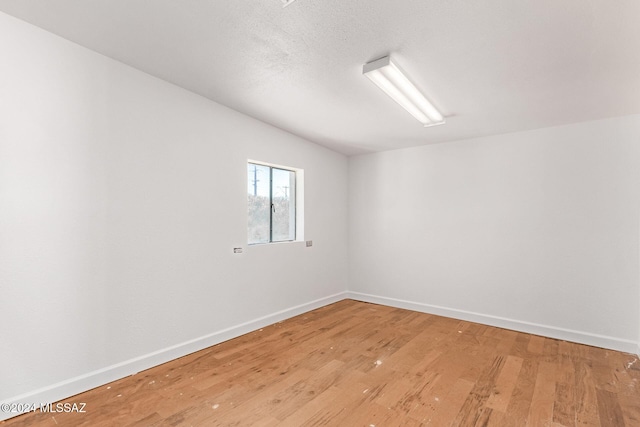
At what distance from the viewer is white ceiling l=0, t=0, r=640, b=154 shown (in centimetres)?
175

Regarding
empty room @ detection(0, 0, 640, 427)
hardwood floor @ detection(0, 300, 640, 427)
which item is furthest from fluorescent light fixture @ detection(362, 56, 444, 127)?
hardwood floor @ detection(0, 300, 640, 427)

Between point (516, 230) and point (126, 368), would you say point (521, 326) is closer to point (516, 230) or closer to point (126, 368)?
point (516, 230)

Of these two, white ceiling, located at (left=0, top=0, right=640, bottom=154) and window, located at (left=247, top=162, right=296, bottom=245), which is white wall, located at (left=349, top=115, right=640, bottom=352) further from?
window, located at (left=247, top=162, right=296, bottom=245)

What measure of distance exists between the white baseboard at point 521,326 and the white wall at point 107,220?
7.29 feet

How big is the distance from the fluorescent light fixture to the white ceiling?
6 cm

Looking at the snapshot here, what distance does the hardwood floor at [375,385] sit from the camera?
1972 mm

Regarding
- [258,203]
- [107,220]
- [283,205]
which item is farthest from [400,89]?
[107,220]

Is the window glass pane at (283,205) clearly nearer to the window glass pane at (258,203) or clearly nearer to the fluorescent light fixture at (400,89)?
the window glass pane at (258,203)

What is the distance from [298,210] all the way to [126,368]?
2718mm

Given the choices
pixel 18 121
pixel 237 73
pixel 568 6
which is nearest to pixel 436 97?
pixel 568 6

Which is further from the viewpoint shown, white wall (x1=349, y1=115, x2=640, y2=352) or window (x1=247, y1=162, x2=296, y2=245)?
window (x1=247, y1=162, x2=296, y2=245)

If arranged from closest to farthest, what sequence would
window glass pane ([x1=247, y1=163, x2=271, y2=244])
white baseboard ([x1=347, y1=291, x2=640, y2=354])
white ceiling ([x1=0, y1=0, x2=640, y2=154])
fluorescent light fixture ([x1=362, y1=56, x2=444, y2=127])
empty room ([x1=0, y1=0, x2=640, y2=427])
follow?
white ceiling ([x1=0, y1=0, x2=640, y2=154]) → empty room ([x1=0, y1=0, x2=640, y2=427]) → fluorescent light fixture ([x1=362, y1=56, x2=444, y2=127]) → white baseboard ([x1=347, y1=291, x2=640, y2=354]) → window glass pane ([x1=247, y1=163, x2=271, y2=244])

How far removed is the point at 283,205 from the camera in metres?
4.30

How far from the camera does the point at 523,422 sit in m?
1.95
